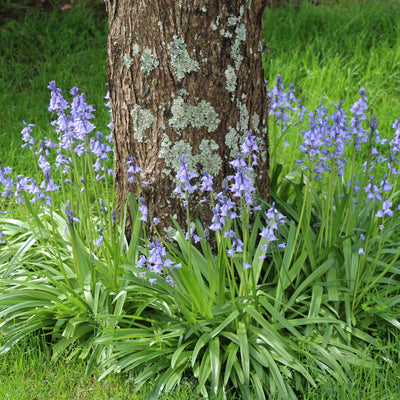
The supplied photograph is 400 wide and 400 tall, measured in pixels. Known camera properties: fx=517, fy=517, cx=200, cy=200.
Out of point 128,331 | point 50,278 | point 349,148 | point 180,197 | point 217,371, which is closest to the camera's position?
point 217,371

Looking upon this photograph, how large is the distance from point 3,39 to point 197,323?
5.49 meters

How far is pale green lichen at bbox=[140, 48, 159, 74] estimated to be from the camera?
3.03m

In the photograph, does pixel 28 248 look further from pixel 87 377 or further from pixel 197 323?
pixel 197 323

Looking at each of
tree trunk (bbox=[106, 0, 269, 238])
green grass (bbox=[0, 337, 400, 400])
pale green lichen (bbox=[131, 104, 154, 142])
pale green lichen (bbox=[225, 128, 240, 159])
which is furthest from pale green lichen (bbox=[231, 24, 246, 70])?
green grass (bbox=[0, 337, 400, 400])

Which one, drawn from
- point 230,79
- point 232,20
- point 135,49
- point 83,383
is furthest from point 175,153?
point 83,383

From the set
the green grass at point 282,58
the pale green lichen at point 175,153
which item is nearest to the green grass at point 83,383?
the pale green lichen at point 175,153

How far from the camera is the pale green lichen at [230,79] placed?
10.0 feet

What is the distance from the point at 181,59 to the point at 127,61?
34cm

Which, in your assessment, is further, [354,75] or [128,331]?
[354,75]

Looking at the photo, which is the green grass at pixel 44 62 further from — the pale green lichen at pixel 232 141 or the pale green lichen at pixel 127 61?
the pale green lichen at pixel 232 141

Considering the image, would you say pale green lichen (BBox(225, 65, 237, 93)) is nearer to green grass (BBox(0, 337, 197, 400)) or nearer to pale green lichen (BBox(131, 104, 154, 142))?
pale green lichen (BBox(131, 104, 154, 142))

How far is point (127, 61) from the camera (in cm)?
310

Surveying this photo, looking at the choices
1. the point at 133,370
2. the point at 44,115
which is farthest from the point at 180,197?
the point at 44,115

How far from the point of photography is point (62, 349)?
9.55 ft
